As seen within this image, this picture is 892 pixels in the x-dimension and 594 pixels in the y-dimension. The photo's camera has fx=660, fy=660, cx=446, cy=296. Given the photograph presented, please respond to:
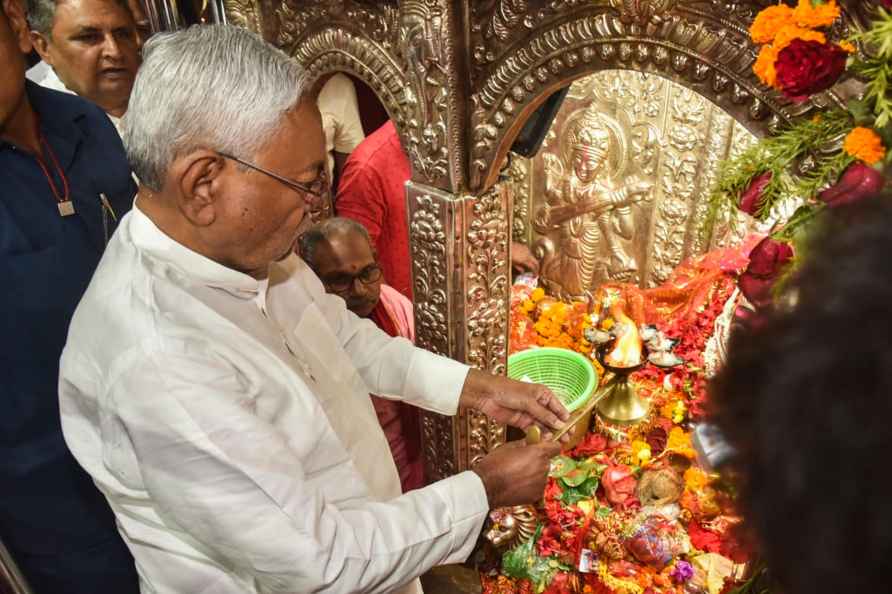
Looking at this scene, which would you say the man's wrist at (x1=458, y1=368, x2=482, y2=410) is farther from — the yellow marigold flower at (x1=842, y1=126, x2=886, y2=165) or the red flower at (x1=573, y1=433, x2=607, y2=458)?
the yellow marigold flower at (x1=842, y1=126, x2=886, y2=165)

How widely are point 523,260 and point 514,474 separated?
182 cm

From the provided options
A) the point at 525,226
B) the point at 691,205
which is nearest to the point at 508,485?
the point at 691,205

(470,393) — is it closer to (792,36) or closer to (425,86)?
(425,86)

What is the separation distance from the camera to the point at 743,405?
20.3 inches

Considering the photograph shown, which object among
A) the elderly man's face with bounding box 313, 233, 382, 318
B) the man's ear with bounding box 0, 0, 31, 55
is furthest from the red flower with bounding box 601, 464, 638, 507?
the man's ear with bounding box 0, 0, 31, 55

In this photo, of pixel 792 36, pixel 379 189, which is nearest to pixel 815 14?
pixel 792 36

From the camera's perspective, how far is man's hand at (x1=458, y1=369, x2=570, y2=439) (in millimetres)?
1585

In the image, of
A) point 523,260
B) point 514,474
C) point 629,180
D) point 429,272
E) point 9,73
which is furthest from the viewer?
point 523,260

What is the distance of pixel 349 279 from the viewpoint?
2.01m

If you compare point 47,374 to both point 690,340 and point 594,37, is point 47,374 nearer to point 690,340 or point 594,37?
point 594,37

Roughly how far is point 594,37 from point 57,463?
5.12ft

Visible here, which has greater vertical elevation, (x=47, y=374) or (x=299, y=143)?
(x=299, y=143)

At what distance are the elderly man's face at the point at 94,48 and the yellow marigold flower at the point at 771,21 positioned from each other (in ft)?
6.56

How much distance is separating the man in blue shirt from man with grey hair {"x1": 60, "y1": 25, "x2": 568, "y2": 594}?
442mm
